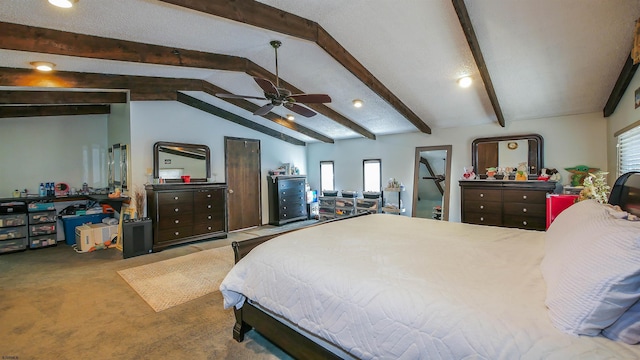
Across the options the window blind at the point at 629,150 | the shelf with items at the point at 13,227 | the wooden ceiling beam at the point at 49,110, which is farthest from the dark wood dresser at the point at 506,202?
the shelf with items at the point at 13,227

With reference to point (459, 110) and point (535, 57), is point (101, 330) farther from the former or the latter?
point (459, 110)

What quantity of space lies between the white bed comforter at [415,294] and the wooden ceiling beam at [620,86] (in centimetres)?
224

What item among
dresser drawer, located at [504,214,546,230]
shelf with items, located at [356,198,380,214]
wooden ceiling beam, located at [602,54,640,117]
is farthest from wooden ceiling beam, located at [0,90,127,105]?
wooden ceiling beam, located at [602,54,640,117]

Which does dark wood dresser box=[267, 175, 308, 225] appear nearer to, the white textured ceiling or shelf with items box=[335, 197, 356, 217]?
shelf with items box=[335, 197, 356, 217]

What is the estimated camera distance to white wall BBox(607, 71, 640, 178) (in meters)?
3.00

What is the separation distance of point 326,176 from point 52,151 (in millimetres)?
5887

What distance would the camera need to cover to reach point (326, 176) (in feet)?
25.8

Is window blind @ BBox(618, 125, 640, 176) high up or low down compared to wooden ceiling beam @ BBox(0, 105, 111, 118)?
down

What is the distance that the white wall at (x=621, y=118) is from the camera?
3.00 meters

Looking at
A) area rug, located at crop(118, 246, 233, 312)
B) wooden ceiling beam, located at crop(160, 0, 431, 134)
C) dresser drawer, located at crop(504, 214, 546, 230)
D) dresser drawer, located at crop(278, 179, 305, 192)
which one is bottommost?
area rug, located at crop(118, 246, 233, 312)

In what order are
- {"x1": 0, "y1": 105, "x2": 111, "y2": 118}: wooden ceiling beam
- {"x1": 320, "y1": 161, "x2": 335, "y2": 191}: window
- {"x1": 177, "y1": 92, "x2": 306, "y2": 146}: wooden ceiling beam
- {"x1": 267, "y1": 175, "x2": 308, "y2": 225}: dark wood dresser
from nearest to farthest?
{"x1": 0, "y1": 105, "x2": 111, "y2": 118}: wooden ceiling beam
{"x1": 177, "y1": 92, "x2": 306, "y2": 146}: wooden ceiling beam
{"x1": 267, "y1": 175, "x2": 308, "y2": 225}: dark wood dresser
{"x1": 320, "y1": 161, "x2": 335, "y2": 191}: window

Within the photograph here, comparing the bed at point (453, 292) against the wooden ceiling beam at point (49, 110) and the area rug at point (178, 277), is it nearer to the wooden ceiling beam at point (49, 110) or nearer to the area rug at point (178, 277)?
the area rug at point (178, 277)

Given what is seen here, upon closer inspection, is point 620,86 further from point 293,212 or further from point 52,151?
point 52,151

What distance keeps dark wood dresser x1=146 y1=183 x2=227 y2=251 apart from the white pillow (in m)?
5.18
